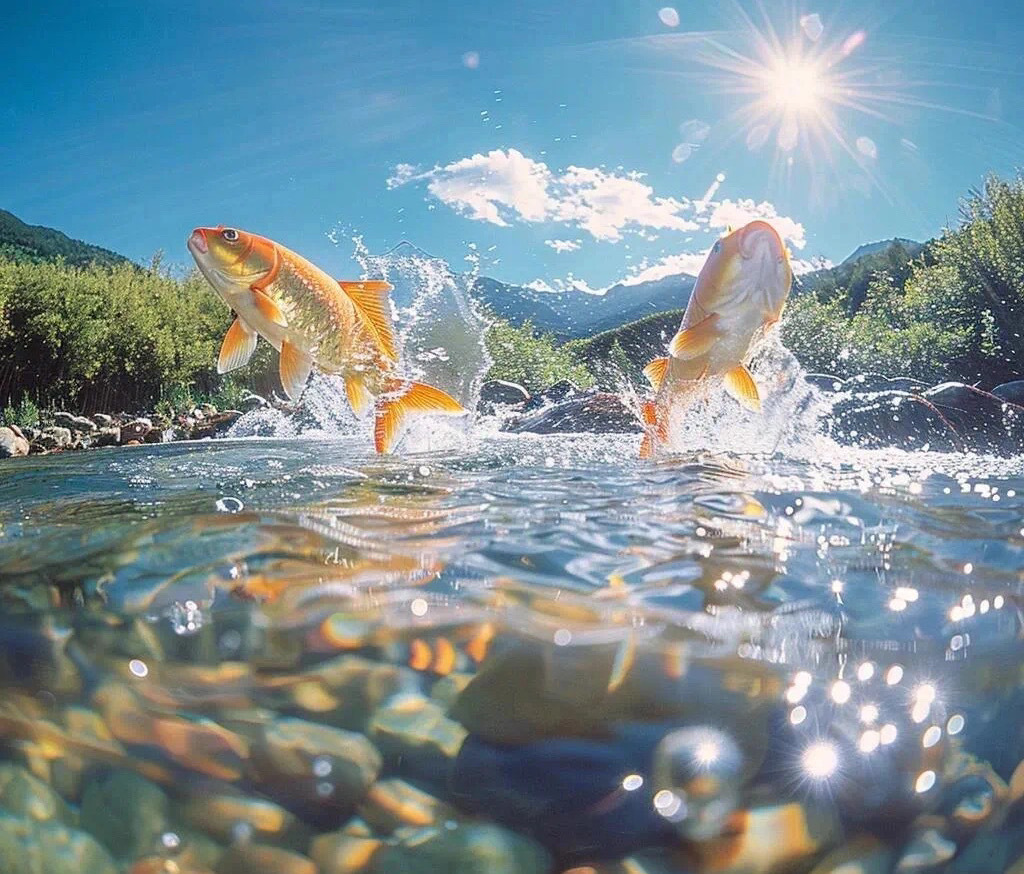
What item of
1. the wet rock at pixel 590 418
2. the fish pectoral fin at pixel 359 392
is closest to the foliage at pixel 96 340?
the wet rock at pixel 590 418

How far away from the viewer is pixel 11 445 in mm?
12453

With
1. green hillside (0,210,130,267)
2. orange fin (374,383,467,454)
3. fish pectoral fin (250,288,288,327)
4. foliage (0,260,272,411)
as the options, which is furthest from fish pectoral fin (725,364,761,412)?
green hillside (0,210,130,267)

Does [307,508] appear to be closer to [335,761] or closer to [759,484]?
[335,761]

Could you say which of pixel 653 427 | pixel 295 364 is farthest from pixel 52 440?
pixel 653 427

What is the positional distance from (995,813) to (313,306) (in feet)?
12.1

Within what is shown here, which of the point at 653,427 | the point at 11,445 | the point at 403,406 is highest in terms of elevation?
the point at 11,445

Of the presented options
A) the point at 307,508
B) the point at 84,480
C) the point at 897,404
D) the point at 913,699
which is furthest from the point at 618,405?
the point at 913,699

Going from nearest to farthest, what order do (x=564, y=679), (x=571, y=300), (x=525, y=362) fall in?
(x=564, y=679), (x=525, y=362), (x=571, y=300)

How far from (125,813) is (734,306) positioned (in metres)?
3.87

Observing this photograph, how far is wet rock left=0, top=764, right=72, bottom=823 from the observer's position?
95cm

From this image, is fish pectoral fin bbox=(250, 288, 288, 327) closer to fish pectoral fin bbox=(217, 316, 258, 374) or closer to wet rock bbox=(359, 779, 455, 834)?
fish pectoral fin bbox=(217, 316, 258, 374)

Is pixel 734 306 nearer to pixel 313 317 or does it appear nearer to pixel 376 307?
pixel 376 307

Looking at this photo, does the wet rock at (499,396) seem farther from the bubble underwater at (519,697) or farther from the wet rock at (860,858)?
the wet rock at (860,858)

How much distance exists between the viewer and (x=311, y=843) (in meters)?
0.88
